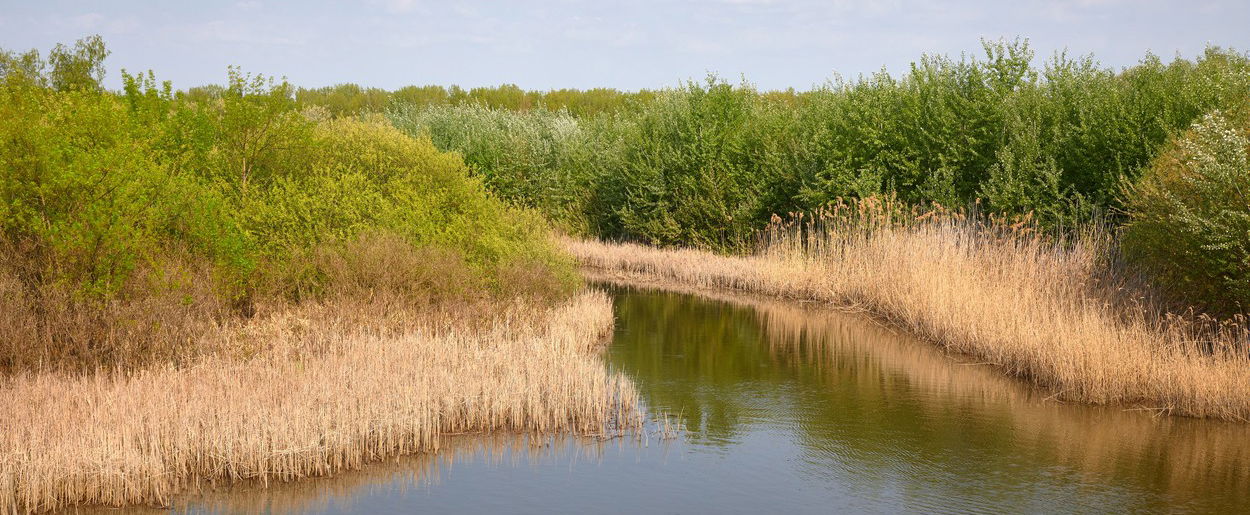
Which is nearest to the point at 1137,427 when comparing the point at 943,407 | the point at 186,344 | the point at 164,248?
the point at 943,407

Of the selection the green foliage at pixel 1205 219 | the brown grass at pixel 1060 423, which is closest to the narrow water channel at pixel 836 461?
the brown grass at pixel 1060 423

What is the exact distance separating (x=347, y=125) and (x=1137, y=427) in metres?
16.4

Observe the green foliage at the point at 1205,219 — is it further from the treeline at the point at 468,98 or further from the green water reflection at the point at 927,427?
the treeline at the point at 468,98

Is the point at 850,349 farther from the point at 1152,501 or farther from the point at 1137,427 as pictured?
the point at 1152,501

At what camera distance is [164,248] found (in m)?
15.2

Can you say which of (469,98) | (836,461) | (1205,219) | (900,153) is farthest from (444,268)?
(469,98)

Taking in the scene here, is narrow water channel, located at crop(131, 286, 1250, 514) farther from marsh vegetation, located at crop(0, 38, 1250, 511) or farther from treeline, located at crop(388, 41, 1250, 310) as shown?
treeline, located at crop(388, 41, 1250, 310)

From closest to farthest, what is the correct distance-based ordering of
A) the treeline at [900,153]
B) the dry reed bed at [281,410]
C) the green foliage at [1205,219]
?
the dry reed bed at [281,410]
the green foliage at [1205,219]
the treeline at [900,153]

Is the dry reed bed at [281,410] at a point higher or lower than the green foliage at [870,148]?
lower

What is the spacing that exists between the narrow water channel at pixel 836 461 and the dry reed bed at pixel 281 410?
37 cm

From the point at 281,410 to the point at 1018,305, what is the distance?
11.7 m

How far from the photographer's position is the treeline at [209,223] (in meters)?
13.4

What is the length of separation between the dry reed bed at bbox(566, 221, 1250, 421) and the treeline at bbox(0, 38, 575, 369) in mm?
6703

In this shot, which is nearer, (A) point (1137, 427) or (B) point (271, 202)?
(A) point (1137, 427)
